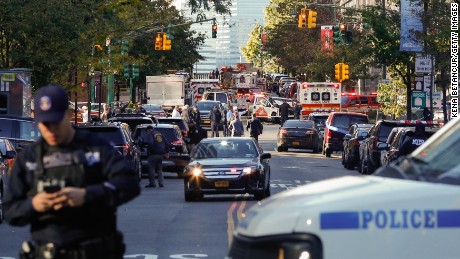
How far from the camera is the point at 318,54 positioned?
9012 cm

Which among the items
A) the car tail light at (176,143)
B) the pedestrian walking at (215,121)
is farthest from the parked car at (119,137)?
the pedestrian walking at (215,121)

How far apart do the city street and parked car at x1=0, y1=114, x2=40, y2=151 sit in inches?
127

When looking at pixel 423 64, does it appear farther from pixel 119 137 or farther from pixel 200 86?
pixel 200 86

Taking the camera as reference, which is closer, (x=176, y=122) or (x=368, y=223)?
(x=368, y=223)

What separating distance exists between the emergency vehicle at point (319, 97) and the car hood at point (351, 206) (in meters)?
63.1

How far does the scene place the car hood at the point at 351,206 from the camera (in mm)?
6238

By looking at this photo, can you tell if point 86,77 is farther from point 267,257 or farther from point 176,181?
point 267,257

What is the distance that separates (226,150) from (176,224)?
6387 millimetres

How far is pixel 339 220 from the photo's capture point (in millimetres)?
6293

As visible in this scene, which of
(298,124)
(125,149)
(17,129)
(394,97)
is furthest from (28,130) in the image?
(394,97)

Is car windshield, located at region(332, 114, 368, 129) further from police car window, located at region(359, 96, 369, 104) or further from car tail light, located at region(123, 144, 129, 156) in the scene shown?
police car window, located at region(359, 96, 369, 104)

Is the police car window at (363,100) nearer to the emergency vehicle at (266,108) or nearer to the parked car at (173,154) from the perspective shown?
the emergency vehicle at (266,108)

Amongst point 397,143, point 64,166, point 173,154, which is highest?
point 64,166

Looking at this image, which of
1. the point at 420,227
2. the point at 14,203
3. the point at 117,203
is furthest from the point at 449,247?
the point at 14,203
